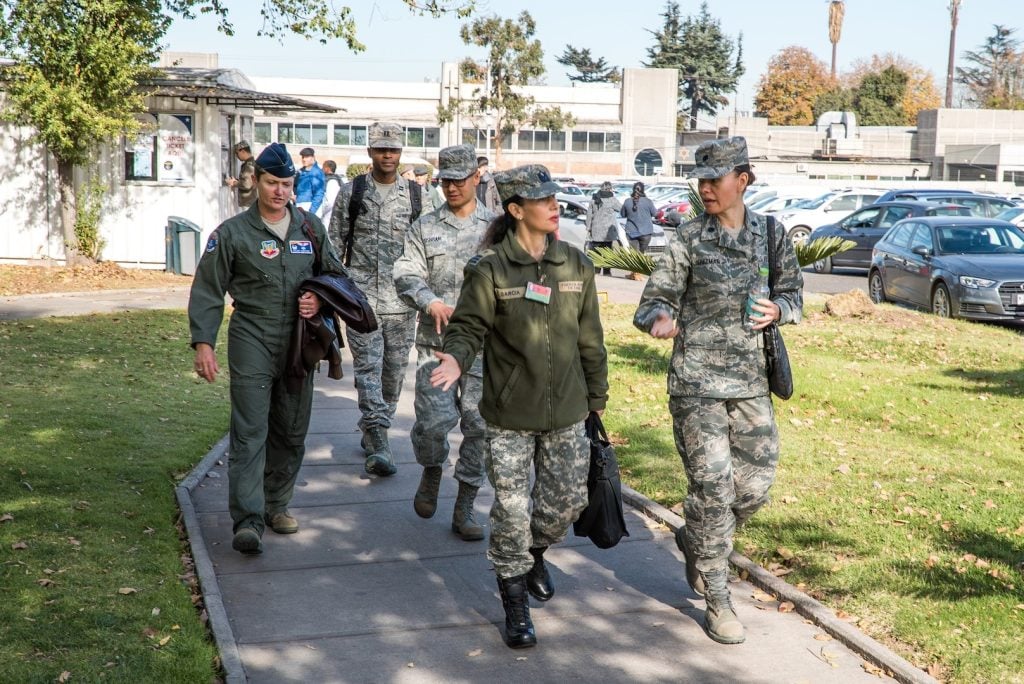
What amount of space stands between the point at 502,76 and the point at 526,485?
6427cm

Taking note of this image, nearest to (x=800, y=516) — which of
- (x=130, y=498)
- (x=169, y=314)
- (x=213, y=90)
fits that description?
(x=130, y=498)

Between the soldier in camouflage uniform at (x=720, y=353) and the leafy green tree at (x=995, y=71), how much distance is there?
393 feet

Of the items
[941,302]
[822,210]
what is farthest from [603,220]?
[822,210]

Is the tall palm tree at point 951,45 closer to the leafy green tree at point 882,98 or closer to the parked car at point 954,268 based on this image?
the leafy green tree at point 882,98

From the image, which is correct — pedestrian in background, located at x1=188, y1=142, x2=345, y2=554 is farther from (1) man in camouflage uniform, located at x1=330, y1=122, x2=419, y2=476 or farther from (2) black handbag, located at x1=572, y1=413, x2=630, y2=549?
(2) black handbag, located at x1=572, y1=413, x2=630, y2=549

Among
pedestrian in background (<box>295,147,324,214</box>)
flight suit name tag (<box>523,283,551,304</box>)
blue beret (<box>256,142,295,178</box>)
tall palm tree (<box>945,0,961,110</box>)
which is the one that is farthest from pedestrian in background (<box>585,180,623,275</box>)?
tall palm tree (<box>945,0,961,110</box>)

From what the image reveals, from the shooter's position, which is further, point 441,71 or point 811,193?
point 441,71

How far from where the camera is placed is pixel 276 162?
6.22 m

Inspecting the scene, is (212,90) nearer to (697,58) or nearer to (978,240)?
(978,240)

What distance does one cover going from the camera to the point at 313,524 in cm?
708

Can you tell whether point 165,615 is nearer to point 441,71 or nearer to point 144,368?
point 144,368

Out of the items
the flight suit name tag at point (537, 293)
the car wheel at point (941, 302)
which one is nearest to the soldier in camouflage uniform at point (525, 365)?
the flight suit name tag at point (537, 293)

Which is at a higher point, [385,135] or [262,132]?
[262,132]

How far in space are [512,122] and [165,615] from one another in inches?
2613
